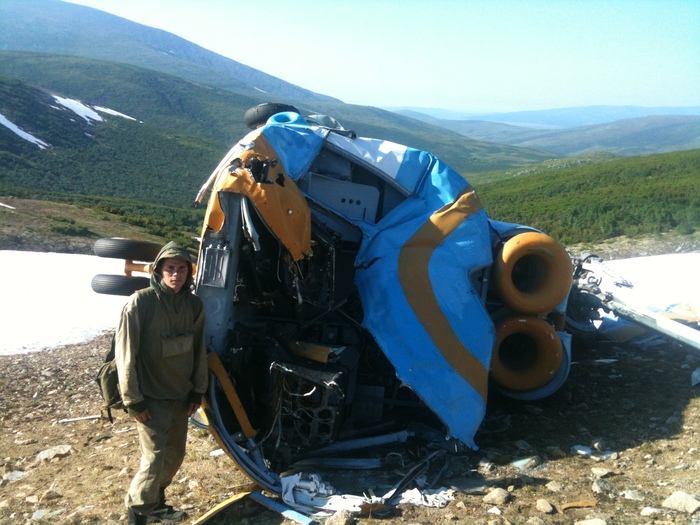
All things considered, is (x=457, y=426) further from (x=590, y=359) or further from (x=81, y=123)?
(x=81, y=123)

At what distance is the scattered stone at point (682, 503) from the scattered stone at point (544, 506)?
68cm

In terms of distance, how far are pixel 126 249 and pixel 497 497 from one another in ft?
12.0

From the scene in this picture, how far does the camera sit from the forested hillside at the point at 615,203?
1897 cm

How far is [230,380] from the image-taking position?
509 cm

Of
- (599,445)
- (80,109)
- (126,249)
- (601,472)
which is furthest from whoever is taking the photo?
(80,109)

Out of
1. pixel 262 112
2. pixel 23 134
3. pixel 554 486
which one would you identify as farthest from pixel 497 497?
pixel 23 134

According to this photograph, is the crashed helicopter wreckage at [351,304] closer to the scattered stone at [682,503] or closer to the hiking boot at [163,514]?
the hiking boot at [163,514]

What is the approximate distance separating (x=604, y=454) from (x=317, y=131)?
3.77 m

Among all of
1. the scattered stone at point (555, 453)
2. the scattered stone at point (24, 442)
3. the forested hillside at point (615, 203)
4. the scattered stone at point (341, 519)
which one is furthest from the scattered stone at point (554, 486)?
the forested hillside at point (615, 203)

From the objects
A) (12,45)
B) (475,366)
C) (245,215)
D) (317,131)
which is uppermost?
(12,45)

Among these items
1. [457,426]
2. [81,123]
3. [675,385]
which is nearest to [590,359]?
[675,385]

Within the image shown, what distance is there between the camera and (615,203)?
82.9 ft

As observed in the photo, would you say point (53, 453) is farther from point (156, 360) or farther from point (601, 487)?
point (601, 487)

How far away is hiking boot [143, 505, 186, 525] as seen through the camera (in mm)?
4434
